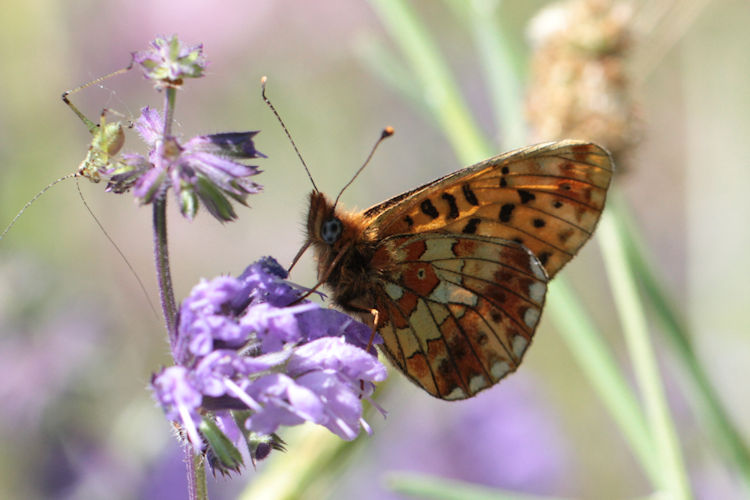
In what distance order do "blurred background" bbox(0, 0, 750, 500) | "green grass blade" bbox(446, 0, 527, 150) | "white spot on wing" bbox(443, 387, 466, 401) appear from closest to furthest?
"white spot on wing" bbox(443, 387, 466, 401)
"green grass blade" bbox(446, 0, 527, 150)
"blurred background" bbox(0, 0, 750, 500)

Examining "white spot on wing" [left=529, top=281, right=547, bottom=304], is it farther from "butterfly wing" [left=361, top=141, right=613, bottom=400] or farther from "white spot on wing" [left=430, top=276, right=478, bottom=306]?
"white spot on wing" [left=430, top=276, right=478, bottom=306]

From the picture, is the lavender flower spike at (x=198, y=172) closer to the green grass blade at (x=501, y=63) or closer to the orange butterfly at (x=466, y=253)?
the orange butterfly at (x=466, y=253)

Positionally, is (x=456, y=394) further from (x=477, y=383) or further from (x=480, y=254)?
(x=480, y=254)

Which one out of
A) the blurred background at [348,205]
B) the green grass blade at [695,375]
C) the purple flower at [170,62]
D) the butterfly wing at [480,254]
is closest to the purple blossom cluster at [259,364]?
the purple flower at [170,62]

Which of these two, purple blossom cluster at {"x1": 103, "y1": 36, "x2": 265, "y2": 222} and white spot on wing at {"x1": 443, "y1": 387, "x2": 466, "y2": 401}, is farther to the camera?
white spot on wing at {"x1": 443, "y1": 387, "x2": 466, "y2": 401}

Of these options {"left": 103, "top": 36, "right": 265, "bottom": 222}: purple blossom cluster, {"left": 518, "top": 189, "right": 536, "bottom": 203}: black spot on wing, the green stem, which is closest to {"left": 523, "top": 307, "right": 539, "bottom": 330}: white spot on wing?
{"left": 518, "top": 189, "right": 536, "bottom": 203}: black spot on wing

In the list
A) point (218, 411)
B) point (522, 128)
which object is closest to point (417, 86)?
point (522, 128)

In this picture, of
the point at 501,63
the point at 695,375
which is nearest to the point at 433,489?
the point at 695,375
